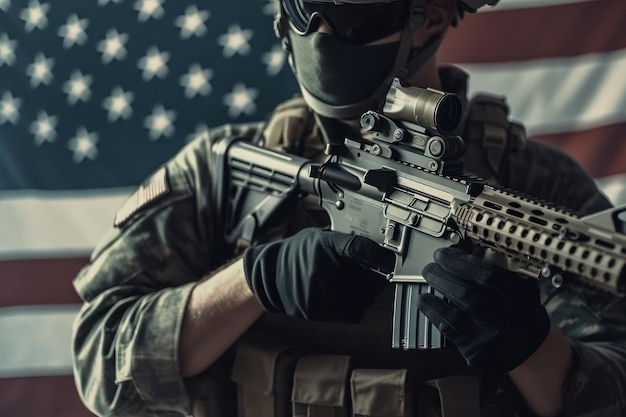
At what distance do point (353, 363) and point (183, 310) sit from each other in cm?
24

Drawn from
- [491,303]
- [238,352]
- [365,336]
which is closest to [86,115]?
[238,352]

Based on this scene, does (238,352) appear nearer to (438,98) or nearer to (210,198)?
(210,198)

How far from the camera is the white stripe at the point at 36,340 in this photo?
166 cm

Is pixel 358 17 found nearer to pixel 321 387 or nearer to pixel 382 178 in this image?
pixel 382 178

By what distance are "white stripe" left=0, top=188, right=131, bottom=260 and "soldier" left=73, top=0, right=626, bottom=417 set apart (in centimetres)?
59

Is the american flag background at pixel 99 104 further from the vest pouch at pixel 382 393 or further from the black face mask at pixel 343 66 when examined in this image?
the vest pouch at pixel 382 393

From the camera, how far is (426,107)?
0.77 meters

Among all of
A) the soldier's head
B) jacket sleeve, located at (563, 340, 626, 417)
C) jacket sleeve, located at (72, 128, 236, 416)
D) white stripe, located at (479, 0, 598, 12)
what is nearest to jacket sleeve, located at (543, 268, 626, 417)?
jacket sleeve, located at (563, 340, 626, 417)

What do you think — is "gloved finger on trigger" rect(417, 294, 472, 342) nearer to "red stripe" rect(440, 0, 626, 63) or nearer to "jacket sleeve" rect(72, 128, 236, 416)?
"jacket sleeve" rect(72, 128, 236, 416)

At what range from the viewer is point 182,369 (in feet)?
3.25

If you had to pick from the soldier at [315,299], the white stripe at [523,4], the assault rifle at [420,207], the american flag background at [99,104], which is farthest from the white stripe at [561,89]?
the assault rifle at [420,207]

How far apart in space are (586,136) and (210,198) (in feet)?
2.80

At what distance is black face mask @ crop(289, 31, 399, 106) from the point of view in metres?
0.93

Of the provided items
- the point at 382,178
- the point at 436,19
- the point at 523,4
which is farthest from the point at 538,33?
the point at 382,178
